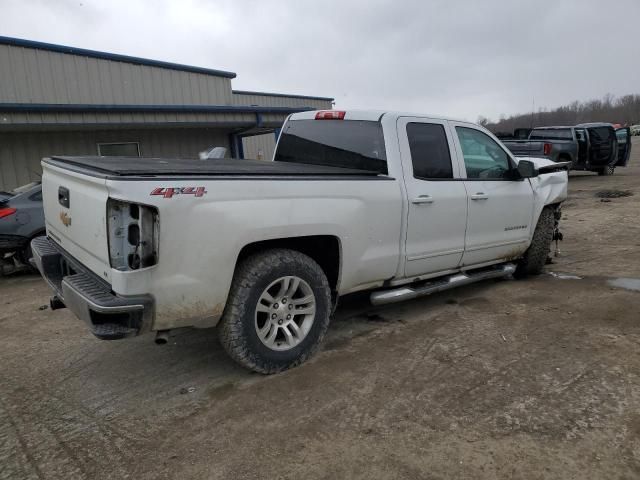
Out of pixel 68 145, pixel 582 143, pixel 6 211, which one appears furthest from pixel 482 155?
pixel 582 143

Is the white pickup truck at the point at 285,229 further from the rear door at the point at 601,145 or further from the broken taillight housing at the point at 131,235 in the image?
the rear door at the point at 601,145

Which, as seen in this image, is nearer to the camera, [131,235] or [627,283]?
[131,235]

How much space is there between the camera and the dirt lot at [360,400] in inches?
99.8

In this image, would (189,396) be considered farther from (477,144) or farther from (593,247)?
(593,247)

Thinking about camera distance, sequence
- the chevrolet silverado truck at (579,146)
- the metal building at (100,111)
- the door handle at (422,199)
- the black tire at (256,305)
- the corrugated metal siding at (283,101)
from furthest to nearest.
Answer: the corrugated metal siding at (283,101) < the chevrolet silverado truck at (579,146) < the metal building at (100,111) < the door handle at (422,199) < the black tire at (256,305)

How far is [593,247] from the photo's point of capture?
7.48 m

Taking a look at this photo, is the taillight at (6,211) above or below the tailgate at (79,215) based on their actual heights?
below

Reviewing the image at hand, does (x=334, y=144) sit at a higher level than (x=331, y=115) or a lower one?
lower

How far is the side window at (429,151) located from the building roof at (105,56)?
11512 mm

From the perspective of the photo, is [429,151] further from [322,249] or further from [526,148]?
[526,148]

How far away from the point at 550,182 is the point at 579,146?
45.1ft

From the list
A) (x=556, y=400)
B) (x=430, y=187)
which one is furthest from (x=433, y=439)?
(x=430, y=187)

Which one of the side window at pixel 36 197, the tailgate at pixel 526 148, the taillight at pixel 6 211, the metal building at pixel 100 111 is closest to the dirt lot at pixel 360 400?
the taillight at pixel 6 211

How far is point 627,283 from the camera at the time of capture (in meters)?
5.43
